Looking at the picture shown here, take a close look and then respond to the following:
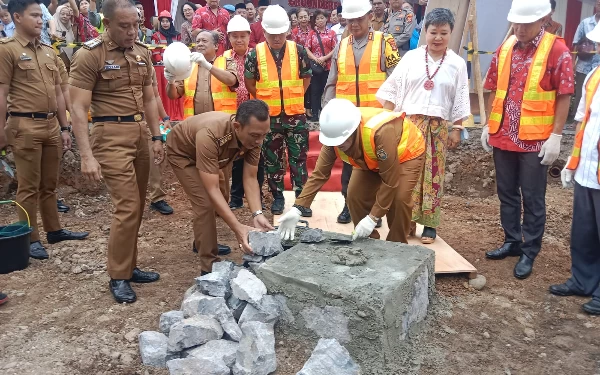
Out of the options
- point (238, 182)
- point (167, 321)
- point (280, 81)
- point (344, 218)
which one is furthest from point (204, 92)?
point (167, 321)

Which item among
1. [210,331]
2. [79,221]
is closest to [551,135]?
[210,331]

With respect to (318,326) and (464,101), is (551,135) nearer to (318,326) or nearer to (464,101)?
(464,101)

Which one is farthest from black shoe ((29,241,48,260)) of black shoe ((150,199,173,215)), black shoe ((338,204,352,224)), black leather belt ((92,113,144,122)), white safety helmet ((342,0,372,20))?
white safety helmet ((342,0,372,20))

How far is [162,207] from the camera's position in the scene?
18.9ft

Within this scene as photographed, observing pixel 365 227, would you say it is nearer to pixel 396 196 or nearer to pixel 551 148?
pixel 396 196

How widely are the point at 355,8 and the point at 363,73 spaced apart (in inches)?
22.7

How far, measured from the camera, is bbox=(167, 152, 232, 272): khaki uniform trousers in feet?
11.9

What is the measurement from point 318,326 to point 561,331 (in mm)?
1689

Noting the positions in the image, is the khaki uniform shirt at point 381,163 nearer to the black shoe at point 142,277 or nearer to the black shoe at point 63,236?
the black shoe at point 142,277

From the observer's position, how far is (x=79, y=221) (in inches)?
219

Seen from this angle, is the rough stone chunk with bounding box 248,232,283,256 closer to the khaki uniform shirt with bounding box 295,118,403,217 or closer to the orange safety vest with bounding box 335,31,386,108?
the khaki uniform shirt with bounding box 295,118,403,217

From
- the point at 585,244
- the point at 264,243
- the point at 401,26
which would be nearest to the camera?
the point at 264,243

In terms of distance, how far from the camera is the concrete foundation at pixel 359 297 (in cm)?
269

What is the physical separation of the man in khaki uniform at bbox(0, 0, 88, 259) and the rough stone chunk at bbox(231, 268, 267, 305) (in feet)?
7.45
